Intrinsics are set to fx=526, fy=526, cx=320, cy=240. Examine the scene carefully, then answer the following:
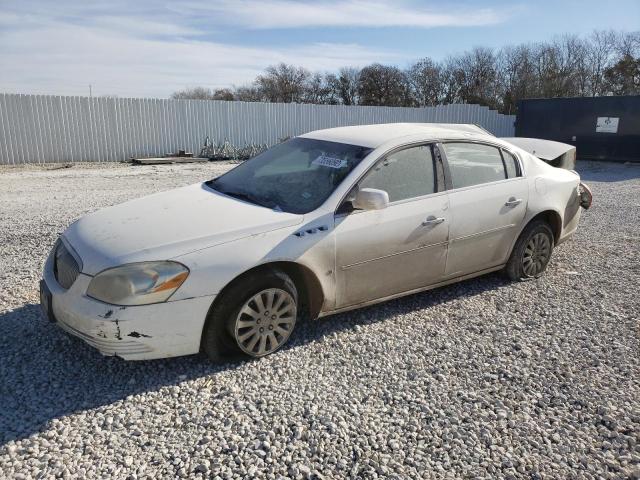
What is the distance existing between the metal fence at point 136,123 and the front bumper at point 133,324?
16568 mm

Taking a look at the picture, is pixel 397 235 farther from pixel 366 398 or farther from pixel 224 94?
pixel 224 94

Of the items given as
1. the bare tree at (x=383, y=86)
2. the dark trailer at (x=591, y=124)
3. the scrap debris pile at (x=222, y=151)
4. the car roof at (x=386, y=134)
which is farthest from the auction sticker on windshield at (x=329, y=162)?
the bare tree at (x=383, y=86)

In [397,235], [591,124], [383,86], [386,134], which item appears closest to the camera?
[397,235]

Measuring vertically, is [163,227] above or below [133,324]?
above

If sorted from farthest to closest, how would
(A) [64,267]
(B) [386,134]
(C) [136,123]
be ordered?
(C) [136,123] → (B) [386,134] → (A) [64,267]

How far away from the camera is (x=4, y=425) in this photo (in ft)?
9.59

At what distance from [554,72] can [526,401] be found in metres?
42.6

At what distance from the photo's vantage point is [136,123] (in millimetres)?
19547

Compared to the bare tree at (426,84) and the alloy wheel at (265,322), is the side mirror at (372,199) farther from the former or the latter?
the bare tree at (426,84)

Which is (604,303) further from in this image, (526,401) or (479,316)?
(526,401)

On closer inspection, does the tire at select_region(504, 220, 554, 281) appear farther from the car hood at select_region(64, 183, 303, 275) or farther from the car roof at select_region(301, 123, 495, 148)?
the car hood at select_region(64, 183, 303, 275)

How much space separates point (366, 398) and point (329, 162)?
6.36ft

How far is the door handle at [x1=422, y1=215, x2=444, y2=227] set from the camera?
4.28 meters

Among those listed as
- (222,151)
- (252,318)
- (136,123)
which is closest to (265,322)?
(252,318)
